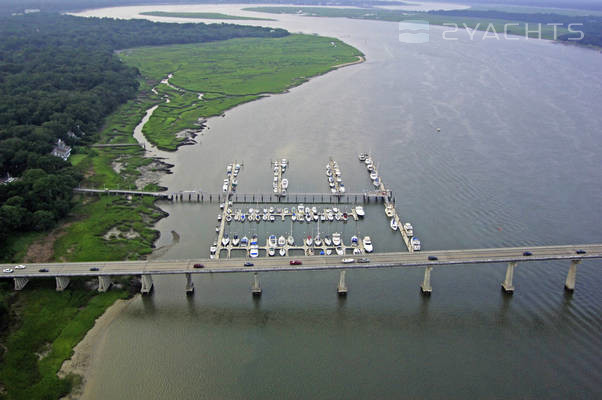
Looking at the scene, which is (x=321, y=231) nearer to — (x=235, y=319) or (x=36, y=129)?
(x=235, y=319)

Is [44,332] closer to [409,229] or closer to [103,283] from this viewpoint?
[103,283]

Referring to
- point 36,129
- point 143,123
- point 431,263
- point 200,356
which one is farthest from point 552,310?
point 143,123

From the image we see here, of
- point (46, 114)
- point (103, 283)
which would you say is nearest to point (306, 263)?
point (103, 283)

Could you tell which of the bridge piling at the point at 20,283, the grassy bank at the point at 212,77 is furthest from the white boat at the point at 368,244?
the grassy bank at the point at 212,77

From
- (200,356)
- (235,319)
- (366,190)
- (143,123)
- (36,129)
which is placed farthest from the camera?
(143,123)

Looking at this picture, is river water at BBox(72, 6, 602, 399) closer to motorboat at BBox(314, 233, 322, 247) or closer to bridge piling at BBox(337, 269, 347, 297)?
bridge piling at BBox(337, 269, 347, 297)

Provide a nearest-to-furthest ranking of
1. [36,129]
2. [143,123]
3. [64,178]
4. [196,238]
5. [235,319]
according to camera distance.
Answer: [235,319] → [196,238] → [64,178] → [36,129] → [143,123]

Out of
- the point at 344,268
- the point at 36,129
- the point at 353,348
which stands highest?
the point at 36,129

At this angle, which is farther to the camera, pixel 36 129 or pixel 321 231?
pixel 36 129
